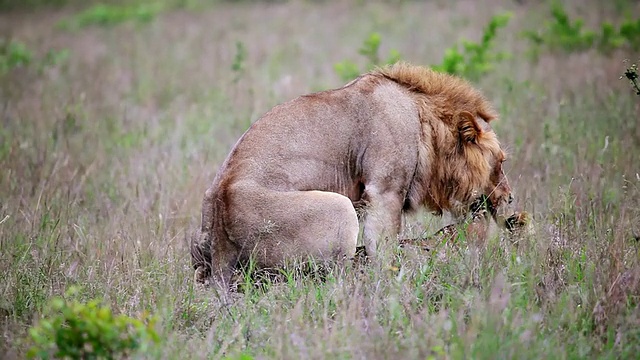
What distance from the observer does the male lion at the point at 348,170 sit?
16.0ft

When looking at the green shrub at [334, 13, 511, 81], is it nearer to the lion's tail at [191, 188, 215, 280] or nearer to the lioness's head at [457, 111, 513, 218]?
the lioness's head at [457, 111, 513, 218]

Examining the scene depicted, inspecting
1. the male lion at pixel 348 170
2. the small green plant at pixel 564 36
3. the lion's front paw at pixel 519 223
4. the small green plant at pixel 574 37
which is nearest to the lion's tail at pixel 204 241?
the male lion at pixel 348 170

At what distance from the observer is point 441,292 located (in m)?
4.61

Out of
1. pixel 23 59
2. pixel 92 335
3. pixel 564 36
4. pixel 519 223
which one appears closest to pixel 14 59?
pixel 23 59

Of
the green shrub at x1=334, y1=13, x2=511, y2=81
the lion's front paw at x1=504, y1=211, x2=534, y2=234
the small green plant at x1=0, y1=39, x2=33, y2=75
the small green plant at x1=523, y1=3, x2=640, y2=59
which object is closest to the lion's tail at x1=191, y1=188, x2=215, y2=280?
the lion's front paw at x1=504, y1=211, x2=534, y2=234

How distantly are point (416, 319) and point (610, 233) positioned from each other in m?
1.69

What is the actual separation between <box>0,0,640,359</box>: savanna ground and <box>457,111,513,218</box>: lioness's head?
0.99ft

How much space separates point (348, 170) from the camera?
5.45m

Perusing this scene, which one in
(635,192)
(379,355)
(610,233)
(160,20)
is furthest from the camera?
(160,20)

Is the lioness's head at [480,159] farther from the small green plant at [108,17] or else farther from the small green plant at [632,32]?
the small green plant at [108,17]

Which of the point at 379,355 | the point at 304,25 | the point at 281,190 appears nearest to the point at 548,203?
the point at 281,190

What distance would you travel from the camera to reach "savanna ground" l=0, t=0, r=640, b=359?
13.3ft

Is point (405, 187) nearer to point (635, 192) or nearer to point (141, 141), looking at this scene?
point (635, 192)

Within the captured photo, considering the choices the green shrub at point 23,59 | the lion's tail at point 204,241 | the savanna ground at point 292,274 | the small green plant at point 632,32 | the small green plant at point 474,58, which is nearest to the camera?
the savanna ground at point 292,274
